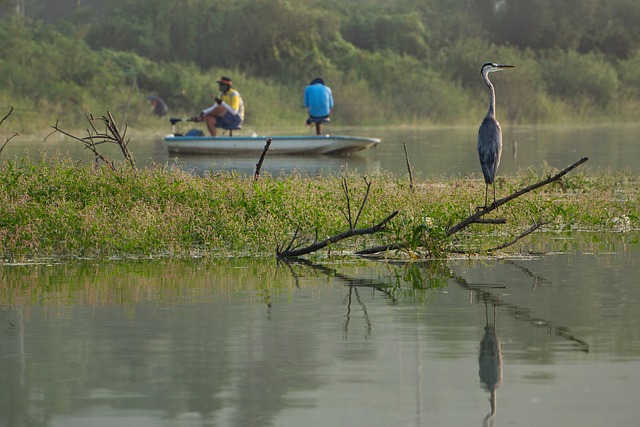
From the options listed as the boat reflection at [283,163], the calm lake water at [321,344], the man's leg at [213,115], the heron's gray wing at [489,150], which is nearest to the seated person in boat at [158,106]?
the boat reflection at [283,163]

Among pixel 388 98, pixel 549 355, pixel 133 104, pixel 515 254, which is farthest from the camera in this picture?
pixel 388 98

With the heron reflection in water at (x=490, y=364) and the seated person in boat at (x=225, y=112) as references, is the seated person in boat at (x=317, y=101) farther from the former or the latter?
the heron reflection in water at (x=490, y=364)

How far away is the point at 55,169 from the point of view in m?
15.1

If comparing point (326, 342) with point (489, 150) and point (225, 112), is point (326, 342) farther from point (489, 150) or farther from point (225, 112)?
point (225, 112)

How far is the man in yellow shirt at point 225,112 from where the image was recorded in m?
31.5

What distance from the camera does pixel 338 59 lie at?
5931cm

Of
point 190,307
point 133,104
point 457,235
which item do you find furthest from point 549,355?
point 133,104

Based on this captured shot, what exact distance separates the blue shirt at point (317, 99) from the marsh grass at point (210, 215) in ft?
55.5

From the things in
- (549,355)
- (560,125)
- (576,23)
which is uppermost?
(576,23)

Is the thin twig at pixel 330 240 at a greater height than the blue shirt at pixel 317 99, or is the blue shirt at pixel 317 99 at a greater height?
the blue shirt at pixel 317 99

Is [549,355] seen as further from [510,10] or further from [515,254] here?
[510,10]

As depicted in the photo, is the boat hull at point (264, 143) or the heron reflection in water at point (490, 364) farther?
the boat hull at point (264, 143)

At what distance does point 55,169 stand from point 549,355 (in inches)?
305

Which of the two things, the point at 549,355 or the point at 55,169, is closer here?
the point at 549,355
